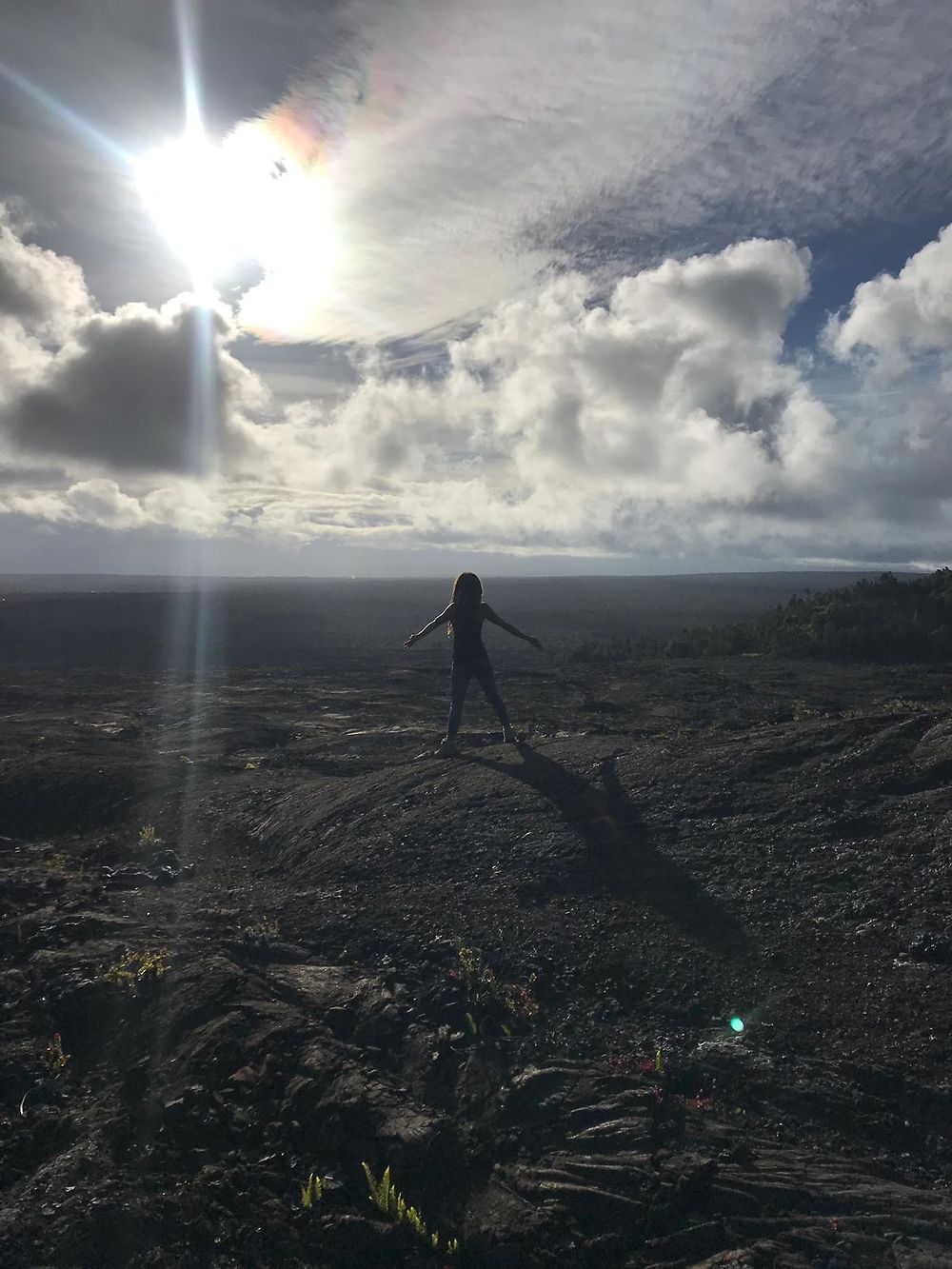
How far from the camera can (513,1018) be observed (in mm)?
5520

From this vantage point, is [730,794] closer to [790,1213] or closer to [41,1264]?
[790,1213]

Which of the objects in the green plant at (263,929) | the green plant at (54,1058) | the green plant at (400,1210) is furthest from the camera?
the green plant at (263,929)

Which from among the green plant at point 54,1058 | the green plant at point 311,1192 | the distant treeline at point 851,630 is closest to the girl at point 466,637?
the green plant at point 54,1058

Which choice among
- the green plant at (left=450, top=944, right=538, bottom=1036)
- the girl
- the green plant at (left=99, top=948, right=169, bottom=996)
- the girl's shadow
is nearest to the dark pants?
the girl

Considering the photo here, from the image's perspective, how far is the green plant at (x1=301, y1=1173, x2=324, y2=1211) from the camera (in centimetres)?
416

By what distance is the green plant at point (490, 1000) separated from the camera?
550cm

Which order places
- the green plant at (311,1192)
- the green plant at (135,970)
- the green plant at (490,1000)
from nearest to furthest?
the green plant at (311,1192), the green plant at (490,1000), the green plant at (135,970)

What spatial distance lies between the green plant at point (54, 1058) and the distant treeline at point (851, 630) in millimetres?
27188

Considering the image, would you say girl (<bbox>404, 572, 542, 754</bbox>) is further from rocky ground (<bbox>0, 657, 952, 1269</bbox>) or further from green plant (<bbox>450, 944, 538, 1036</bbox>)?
green plant (<bbox>450, 944, 538, 1036</bbox>)

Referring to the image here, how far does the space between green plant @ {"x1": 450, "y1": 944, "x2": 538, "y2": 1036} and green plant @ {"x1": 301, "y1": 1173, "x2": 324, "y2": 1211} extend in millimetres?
1448

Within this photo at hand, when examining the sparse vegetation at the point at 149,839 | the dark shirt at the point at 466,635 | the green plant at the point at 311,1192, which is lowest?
the sparse vegetation at the point at 149,839

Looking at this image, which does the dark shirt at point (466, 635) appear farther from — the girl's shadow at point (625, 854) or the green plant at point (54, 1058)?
the green plant at point (54, 1058)

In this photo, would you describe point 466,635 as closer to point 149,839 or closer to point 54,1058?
point 149,839

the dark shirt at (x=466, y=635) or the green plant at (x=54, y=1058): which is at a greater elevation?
the dark shirt at (x=466, y=635)
